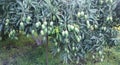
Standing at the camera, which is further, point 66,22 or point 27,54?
point 27,54

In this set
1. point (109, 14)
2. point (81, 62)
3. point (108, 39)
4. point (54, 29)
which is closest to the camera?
point (54, 29)

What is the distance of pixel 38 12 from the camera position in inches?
153

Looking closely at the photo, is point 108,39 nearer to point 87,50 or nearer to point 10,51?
point 87,50

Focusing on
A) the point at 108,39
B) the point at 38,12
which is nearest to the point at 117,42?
the point at 108,39

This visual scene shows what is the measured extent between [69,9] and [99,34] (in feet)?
2.42

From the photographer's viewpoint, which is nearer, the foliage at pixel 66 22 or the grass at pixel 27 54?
the foliage at pixel 66 22

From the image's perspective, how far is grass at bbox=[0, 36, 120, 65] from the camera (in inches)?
192

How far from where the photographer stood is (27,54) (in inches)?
201

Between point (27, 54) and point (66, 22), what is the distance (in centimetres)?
155

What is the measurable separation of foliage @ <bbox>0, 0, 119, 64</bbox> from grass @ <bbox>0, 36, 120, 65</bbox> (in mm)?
678

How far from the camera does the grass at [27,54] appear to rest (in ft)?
16.0

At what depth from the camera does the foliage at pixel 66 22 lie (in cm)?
381

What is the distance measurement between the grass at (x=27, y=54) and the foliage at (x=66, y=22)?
2.22 ft

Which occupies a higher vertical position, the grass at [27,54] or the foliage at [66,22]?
the foliage at [66,22]
